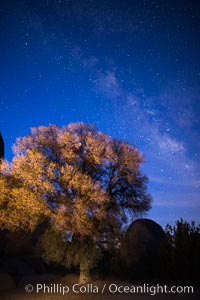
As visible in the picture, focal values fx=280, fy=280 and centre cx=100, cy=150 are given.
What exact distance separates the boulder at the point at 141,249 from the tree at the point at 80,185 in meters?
2.82

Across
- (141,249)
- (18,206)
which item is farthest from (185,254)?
(18,206)

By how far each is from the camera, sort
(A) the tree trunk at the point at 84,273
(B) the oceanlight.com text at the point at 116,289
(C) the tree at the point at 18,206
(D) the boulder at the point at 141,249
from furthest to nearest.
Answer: (D) the boulder at the point at 141,249 < (A) the tree trunk at the point at 84,273 < (C) the tree at the point at 18,206 < (B) the oceanlight.com text at the point at 116,289

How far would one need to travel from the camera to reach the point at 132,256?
23531 millimetres

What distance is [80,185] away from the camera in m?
18.6

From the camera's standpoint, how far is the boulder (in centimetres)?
2236

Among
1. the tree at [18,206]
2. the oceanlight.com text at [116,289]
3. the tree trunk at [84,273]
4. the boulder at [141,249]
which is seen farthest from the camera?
the boulder at [141,249]

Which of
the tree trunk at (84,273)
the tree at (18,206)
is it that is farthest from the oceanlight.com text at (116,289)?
the tree at (18,206)

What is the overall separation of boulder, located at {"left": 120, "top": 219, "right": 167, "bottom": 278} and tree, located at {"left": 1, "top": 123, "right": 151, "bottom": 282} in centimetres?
282

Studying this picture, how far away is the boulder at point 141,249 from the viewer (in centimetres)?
2236

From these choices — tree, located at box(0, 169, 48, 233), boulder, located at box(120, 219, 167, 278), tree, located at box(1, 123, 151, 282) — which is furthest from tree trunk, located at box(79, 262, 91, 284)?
tree, located at box(0, 169, 48, 233)

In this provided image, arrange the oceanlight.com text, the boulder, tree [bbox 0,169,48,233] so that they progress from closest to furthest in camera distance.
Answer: the oceanlight.com text
tree [bbox 0,169,48,233]
the boulder

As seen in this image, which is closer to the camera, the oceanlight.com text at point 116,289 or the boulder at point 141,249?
the oceanlight.com text at point 116,289

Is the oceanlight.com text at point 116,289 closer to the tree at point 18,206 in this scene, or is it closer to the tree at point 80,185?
the tree at point 80,185

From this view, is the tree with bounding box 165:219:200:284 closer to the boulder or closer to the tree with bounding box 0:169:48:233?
the boulder
